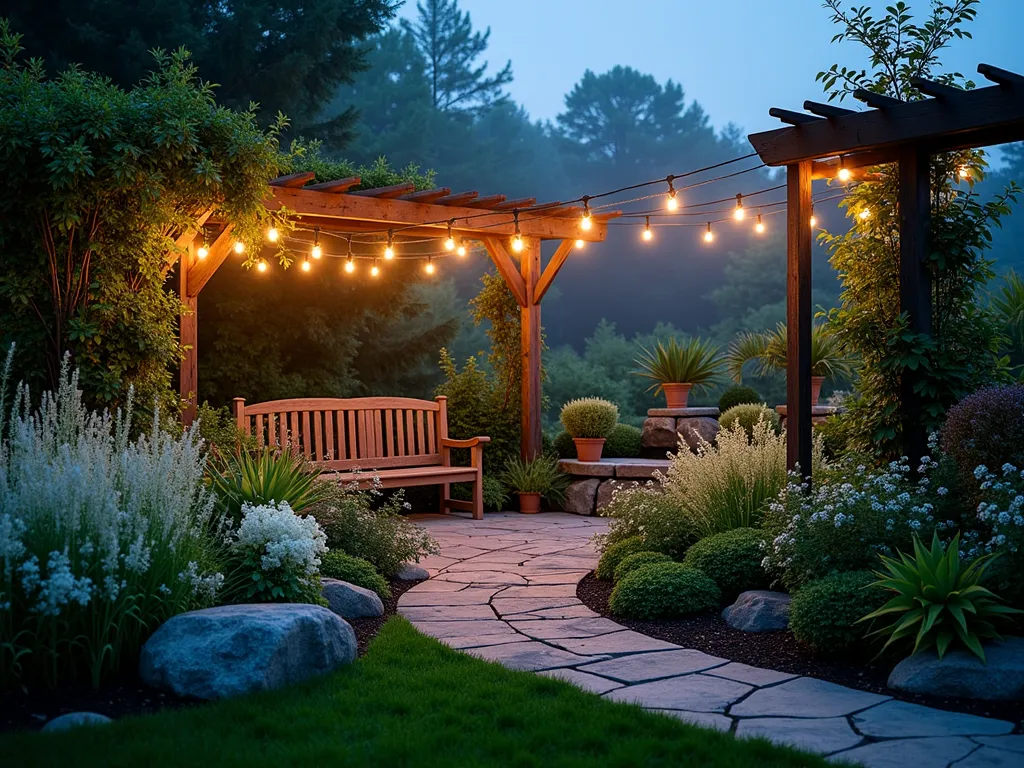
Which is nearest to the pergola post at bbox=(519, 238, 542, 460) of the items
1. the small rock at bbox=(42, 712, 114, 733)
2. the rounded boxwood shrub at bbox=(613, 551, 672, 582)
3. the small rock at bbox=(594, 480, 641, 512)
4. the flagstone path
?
the small rock at bbox=(594, 480, 641, 512)

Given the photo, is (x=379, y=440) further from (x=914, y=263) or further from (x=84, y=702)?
(x=84, y=702)

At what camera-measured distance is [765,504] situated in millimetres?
5707

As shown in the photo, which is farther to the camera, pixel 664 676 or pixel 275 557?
pixel 275 557

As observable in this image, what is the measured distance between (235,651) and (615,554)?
2823 millimetres

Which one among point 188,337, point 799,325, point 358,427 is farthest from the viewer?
point 358,427

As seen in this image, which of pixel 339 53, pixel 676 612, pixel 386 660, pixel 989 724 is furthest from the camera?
pixel 339 53

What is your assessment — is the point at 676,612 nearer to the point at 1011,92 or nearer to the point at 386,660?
the point at 386,660

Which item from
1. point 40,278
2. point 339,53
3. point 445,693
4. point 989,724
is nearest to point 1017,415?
point 989,724

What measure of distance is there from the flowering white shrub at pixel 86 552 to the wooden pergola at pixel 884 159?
11.7 ft

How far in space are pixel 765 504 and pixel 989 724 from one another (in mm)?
2538

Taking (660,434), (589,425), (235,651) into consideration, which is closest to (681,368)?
(660,434)

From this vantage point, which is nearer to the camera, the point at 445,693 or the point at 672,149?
the point at 445,693

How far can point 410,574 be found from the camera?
6.04m

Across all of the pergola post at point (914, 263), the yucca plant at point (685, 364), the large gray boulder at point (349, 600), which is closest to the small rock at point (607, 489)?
the yucca plant at point (685, 364)
